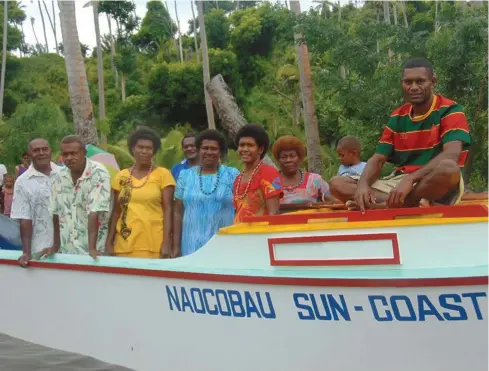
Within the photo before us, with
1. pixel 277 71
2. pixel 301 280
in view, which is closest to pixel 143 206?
pixel 301 280

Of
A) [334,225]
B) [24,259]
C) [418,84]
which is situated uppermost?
[418,84]

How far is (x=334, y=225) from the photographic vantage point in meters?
4.09

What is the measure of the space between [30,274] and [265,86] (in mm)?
20506

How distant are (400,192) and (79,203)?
2.56 meters

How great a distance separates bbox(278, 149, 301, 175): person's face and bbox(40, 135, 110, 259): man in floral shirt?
126 cm

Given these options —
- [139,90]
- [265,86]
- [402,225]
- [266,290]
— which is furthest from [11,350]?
[139,90]

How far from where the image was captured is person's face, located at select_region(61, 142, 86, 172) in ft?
18.0

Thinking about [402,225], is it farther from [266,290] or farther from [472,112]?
[472,112]

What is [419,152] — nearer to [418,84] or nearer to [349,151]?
[418,84]

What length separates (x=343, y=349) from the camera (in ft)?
13.2

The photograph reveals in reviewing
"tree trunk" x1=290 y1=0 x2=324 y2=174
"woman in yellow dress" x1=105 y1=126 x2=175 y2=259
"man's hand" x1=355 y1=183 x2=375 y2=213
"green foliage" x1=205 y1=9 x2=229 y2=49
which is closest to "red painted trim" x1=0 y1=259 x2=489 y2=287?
"woman in yellow dress" x1=105 y1=126 x2=175 y2=259

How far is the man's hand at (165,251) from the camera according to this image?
17.3 ft

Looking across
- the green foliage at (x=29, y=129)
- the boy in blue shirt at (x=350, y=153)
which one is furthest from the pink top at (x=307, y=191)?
the green foliage at (x=29, y=129)

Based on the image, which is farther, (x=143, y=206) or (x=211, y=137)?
(x=143, y=206)
